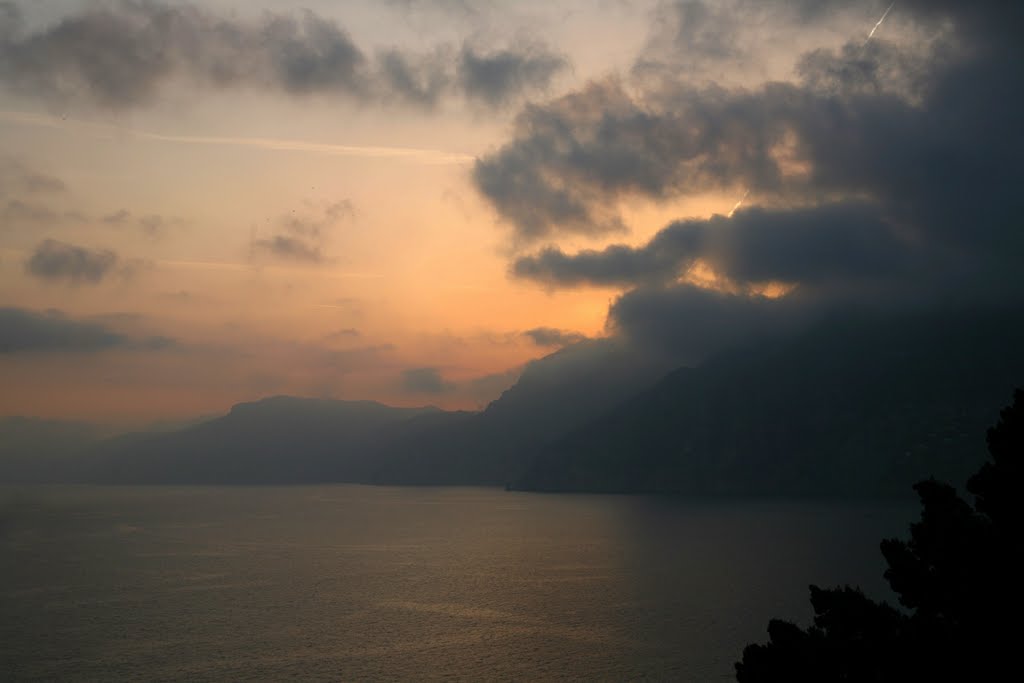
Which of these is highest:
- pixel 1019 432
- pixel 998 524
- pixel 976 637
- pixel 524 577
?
pixel 1019 432

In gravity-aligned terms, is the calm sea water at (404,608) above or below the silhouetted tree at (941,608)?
below

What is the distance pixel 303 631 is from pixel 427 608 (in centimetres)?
2070

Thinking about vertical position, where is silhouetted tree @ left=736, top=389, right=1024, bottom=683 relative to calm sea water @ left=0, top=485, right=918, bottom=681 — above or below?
above

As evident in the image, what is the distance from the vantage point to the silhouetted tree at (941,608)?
2391 cm

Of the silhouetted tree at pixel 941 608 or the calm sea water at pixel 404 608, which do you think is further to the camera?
the calm sea water at pixel 404 608

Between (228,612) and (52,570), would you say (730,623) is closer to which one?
(228,612)

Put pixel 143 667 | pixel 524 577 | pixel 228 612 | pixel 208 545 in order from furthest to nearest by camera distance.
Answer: pixel 208 545 < pixel 524 577 < pixel 228 612 < pixel 143 667

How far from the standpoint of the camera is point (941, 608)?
26.5m

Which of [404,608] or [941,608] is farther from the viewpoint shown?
[404,608]

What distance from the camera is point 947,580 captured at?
26.3 m

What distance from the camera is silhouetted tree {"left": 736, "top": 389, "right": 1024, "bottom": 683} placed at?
23906mm

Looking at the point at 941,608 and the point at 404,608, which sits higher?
the point at 941,608

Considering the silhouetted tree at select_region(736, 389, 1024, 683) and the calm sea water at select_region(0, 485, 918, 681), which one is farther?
the calm sea water at select_region(0, 485, 918, 681)

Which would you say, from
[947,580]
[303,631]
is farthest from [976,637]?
[303,631]
